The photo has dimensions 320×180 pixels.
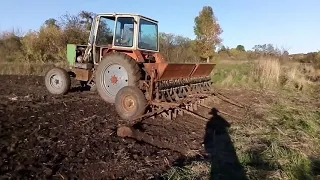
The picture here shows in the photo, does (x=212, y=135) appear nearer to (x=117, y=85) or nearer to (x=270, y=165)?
Answer: (x=270, y=165)

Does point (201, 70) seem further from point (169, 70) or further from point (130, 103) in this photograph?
point (130, 103)

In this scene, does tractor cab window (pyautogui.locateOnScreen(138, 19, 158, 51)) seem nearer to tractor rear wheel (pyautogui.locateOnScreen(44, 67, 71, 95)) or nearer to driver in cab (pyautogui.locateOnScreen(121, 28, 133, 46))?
driver in cab (pyautogui.locateOnScreen(121, 28, 133, 46))

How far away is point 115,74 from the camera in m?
8.57

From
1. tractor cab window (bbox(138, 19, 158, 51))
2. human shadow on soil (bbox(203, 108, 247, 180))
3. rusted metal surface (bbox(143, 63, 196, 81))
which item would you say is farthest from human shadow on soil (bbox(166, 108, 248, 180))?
tractor cab window (bbox(138, 19, 158, 51))

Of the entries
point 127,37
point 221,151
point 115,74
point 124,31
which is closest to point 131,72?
point 115,74

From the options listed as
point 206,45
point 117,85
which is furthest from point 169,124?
point 206,45

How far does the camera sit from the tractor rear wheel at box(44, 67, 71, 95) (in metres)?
10.2

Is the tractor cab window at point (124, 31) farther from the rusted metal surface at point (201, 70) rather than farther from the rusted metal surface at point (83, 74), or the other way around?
the rusted metal surface at point (201, 70)

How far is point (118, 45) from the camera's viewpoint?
29.6 ft

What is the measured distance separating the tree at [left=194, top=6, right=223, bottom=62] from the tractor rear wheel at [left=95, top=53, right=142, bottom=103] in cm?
2672

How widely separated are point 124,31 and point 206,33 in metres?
28.5

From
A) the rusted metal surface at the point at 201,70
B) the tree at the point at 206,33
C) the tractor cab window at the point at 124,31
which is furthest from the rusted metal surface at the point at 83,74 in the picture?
the tree at the point at 206,33

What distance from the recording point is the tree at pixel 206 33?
35.3 meters

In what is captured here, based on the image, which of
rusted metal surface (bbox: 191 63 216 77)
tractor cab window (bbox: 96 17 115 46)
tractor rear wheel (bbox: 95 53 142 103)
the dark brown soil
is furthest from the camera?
rusted metal surface (bbox: 191 63 216 77)
